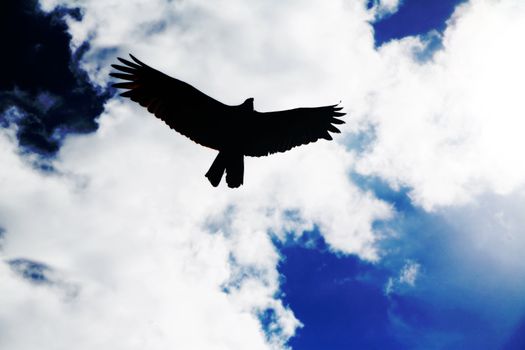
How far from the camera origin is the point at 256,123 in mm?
8609

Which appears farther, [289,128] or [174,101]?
[289,128]

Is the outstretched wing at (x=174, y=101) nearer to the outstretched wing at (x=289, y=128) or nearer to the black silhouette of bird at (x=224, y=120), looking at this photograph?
the black silhouette of bird at (x=224, y=120)

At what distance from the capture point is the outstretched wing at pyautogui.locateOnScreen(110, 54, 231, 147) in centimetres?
788

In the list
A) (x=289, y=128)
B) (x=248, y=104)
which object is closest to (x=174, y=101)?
(x=248, y=104)

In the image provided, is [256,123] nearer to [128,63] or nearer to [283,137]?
[283,137]

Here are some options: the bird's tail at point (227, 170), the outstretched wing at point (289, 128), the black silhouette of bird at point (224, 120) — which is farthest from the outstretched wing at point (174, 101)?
the outstretched wing at point (289, 128)

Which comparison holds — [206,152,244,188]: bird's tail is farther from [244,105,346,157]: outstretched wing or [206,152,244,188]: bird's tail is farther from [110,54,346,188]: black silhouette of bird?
[244,105,346,157]: outstretched wing

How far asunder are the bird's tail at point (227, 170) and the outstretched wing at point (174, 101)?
1.52 ft

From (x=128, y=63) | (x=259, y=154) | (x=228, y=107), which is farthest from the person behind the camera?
(x=259, y=154)

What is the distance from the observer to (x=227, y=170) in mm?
8297

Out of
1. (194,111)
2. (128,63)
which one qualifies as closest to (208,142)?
(194,111)

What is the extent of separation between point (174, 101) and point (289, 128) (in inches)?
106

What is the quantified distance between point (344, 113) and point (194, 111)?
3.55 m

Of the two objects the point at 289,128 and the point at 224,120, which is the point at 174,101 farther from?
the point at 289,128
